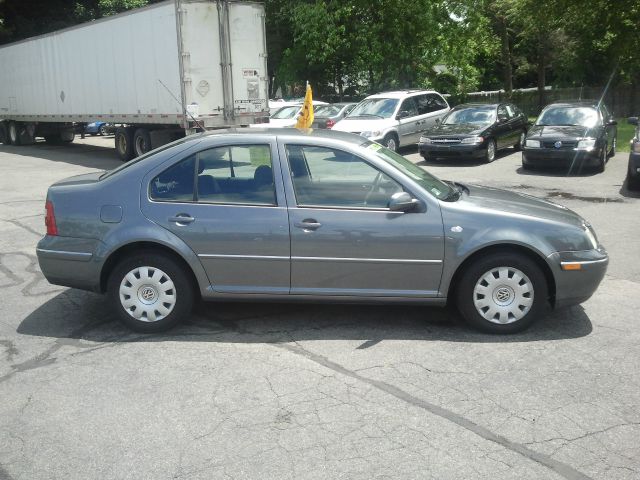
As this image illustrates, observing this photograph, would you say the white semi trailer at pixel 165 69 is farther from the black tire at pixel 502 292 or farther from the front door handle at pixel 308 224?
the black tire at pixel 502 292

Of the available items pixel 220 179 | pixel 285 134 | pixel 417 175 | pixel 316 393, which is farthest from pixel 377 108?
pixel 316 393

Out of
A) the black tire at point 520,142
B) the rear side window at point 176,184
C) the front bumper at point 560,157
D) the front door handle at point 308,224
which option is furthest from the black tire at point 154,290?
the black tire at point 520,142

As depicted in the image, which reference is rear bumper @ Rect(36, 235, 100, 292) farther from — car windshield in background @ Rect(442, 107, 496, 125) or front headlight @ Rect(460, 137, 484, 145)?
car windshield in background @ Rect(442, 107, 496, 125)

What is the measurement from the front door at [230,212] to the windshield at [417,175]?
2.83ft

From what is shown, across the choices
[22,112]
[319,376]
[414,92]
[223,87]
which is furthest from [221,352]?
[22,112]

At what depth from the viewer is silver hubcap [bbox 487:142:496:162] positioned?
17.4m

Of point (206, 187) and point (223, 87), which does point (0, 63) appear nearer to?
point (223, 87)

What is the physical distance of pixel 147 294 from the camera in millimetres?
5426

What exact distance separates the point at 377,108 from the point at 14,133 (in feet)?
54.2

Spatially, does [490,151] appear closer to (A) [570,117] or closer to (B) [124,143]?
(A) [570,117]

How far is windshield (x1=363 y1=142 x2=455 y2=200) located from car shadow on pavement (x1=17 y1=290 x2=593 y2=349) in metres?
1.05

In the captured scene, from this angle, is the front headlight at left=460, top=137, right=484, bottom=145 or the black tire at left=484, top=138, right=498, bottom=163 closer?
the front headlight at left=460, top=137, right=484, bottom=145

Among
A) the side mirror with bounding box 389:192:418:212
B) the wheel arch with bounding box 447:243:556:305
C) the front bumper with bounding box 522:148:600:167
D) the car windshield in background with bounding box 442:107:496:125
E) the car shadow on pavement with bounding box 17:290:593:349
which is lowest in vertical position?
the car shadow on pavement with bounding box 17:290:593:349

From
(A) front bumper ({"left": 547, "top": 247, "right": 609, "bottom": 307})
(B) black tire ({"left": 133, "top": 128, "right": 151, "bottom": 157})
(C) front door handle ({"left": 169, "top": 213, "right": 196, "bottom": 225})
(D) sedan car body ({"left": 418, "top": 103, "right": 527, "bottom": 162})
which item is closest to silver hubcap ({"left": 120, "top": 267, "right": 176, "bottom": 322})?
(C) front door handle ({"left": 169, "top": 213, "right": 196, "bottom": 225})
